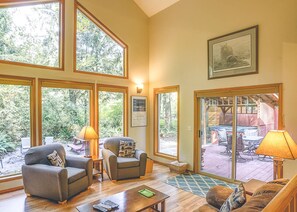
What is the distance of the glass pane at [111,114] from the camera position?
205 inches

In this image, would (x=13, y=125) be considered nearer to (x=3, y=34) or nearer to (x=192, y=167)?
(x=3, y=34)

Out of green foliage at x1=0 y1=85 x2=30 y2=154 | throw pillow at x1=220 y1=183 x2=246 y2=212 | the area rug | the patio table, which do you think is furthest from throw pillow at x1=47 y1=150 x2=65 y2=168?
the patio table

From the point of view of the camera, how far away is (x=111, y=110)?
17.7 ft

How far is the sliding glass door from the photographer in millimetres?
3844

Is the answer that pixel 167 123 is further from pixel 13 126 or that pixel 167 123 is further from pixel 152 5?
pixel 13 126

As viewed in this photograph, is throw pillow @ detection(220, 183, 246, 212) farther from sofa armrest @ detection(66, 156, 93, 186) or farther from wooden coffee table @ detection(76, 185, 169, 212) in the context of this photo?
sofa armrest @ detection(66, 156, 93, 186)

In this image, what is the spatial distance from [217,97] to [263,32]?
5.12ft

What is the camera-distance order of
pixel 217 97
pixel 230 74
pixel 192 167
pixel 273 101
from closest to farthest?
pixel 273 101, pixel 230 74, pixel 217 97, pixel 192 167

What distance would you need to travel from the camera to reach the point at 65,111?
15.0 ft

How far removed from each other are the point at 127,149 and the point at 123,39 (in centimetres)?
306

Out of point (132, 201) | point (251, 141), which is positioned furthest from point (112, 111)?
point (251, 141)

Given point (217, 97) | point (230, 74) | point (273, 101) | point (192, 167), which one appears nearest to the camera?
point (273, 101)

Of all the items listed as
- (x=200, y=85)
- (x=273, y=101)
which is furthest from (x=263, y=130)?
(x=200, y=85)

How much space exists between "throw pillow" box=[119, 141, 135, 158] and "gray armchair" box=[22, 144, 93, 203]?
0.97 meters
